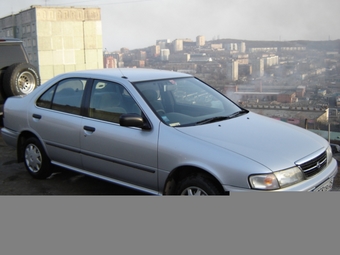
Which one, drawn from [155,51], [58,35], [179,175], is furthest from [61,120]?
[58,35]

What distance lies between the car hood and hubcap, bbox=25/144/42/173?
7.19 feet

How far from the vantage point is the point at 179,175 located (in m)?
3.54

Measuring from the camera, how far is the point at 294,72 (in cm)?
872

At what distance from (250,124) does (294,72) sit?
526 cm

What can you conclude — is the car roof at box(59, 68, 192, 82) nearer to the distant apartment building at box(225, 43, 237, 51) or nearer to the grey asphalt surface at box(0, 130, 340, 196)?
the grey asphalt surface at box(0, 130, 340, 196)

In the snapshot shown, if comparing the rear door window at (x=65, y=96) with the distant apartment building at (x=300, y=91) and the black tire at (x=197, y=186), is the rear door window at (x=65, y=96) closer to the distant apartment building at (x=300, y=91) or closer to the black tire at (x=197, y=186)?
the black tire at (x=197, y=186)

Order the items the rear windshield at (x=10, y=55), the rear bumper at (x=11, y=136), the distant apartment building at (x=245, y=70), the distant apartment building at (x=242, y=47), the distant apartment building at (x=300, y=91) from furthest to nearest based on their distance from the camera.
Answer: the distant apartment building at (x=242, y=47), the distant apartment building at (x=245, y=70), the rear windshield at (x=10, y=55), the distant apartment building at (x=300, y=91), the rear bumper at (x=11, y=136)

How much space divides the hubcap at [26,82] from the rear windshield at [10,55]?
0.58 metres

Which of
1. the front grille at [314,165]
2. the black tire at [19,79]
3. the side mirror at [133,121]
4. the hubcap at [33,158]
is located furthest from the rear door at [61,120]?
the black tire at [19,79]

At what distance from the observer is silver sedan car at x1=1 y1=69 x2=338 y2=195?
321cm

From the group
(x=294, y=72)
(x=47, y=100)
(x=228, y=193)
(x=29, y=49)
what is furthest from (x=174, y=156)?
(x=29, y=49)

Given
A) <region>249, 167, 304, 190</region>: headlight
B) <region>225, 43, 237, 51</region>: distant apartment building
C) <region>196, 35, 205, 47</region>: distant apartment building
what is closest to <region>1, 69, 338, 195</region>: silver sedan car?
<region>249, 167, 304, 190</region>: headlight

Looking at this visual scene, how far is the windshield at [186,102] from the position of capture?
393 centimetres

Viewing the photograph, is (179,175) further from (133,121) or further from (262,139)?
(262,139)
